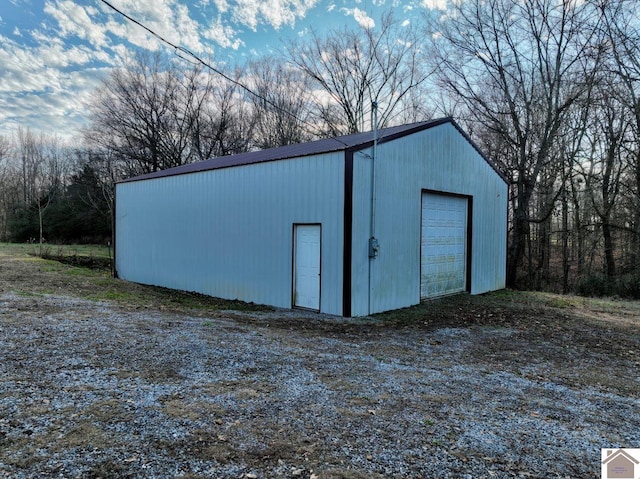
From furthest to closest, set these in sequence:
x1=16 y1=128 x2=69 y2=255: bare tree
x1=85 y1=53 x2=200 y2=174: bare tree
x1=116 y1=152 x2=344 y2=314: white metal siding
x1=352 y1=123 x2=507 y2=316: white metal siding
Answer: x1=16 y1=128 x2=69 y2=255: bare tree < x1=85 y1=53 x2=200 y2=174: bare tree < x1=116 y1=152 x2=344 y2=314: white metal siding < x1=352 y1=123 x2=507 y2=316: white metal siding

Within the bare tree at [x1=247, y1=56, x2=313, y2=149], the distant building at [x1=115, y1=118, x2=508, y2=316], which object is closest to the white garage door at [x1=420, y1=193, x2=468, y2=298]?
the distant building at [x1=115, y1=118, x2=508, y2=316]

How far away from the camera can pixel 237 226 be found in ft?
33.3

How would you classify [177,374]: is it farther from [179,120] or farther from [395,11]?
[179,120]

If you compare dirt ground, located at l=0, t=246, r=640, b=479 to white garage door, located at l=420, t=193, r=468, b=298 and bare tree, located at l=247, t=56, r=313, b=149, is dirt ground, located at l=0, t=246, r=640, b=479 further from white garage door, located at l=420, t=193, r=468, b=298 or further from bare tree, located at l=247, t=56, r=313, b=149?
bare tree, located at l=247, t=56, r=313, b=149

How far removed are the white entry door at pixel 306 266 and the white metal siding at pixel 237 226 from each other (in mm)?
159

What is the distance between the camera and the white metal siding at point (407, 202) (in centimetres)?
809

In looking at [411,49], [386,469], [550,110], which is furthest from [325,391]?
[411,49]

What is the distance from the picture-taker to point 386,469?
2.52 metres

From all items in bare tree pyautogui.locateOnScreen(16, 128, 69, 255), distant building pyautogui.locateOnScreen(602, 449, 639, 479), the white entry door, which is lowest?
distant building pyautogui.locateOnScreen(602, 449, 639, 479)

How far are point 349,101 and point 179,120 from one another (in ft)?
39.9

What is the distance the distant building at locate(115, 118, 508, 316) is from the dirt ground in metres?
1.59

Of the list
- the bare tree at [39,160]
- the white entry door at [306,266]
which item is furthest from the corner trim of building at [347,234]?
the bare tree at [39,160]

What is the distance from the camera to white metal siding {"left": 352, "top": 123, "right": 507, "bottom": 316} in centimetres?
809

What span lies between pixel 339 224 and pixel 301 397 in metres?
4.71
